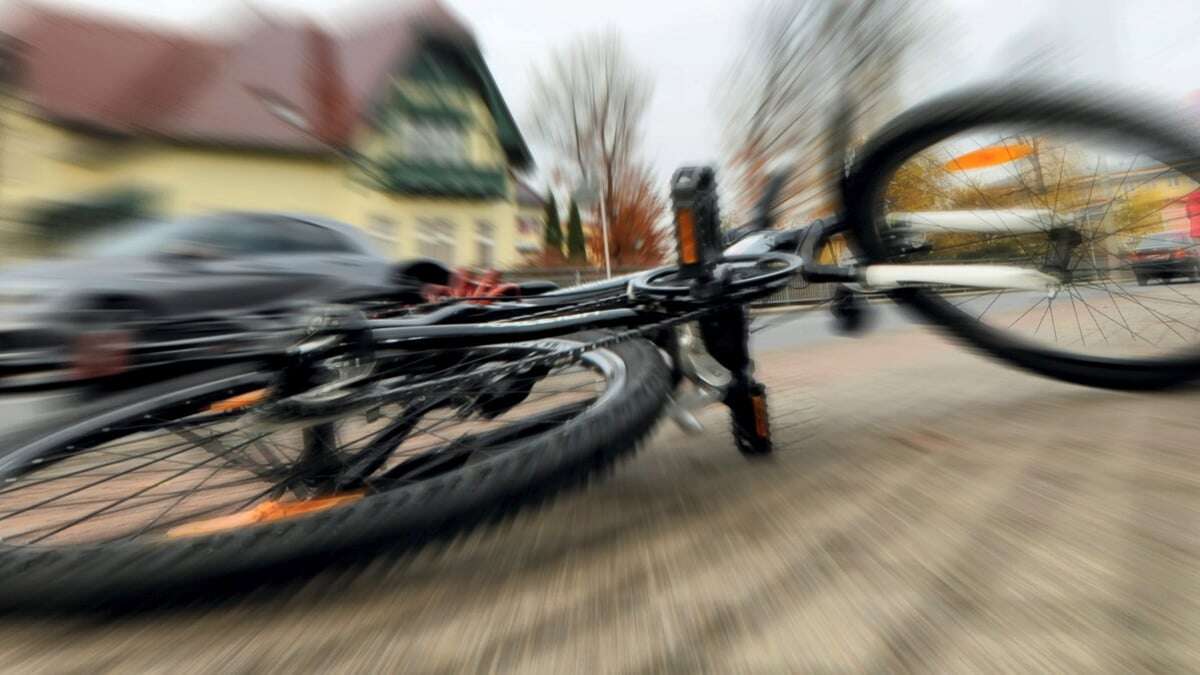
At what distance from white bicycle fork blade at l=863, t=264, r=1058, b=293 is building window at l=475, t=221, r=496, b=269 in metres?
1.54

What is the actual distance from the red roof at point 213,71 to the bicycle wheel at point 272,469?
3.34 feet

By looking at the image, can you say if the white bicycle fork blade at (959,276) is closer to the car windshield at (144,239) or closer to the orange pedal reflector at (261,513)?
the orange pedal reflector at (261,513)

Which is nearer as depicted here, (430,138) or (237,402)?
(237,402)

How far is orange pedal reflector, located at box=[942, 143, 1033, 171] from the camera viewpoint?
7.10 feet

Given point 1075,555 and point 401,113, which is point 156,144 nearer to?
point 401,113

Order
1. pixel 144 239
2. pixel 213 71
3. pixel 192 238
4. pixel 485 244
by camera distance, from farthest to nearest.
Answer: pixel 485 244 < pixel 144 239 < pixel 192 238 < pixel 213 71

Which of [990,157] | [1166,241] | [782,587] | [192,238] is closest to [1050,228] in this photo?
[990,157]

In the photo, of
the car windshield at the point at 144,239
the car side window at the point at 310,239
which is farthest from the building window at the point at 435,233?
the car windshield at the point at 144,239

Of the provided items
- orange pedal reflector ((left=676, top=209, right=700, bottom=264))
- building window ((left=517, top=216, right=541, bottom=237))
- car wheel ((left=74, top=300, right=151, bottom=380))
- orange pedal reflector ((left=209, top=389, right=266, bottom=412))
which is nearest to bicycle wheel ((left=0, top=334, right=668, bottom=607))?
orange pedal reflector ((left=209, top=389, right=266, bottom=412))

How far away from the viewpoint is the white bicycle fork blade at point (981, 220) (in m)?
2.31

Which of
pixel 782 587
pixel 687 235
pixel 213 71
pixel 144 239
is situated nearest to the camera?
pixel 782 587

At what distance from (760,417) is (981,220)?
1.26 metres

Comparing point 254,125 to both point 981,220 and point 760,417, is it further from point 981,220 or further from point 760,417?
point 981,220

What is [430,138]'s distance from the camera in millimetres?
2447
